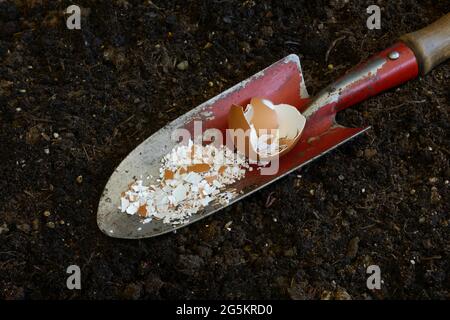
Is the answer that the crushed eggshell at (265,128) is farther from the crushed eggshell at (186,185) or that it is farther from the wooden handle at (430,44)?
the wooden handle at (430,44)

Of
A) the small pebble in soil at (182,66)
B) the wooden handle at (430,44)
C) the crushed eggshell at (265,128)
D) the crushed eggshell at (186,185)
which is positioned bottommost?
the crushed eggshell at (186,185)

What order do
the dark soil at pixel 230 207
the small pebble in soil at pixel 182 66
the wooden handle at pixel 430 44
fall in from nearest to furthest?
1. the dark soil at pixel 230 207
2. the wooden handle at pixel 430 44
3. the small pebble in soil at pixel 182 66

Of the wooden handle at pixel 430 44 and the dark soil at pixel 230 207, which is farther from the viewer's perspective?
the wooden handle at pixel 430 44

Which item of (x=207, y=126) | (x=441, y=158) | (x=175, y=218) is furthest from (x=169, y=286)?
(x=441, y=158)

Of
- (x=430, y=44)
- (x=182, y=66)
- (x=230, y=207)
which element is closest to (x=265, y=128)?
(x=230, y=207)

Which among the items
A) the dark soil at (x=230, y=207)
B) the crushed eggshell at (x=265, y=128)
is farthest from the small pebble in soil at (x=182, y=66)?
the crushed eggshell at (x=265, y=128)
